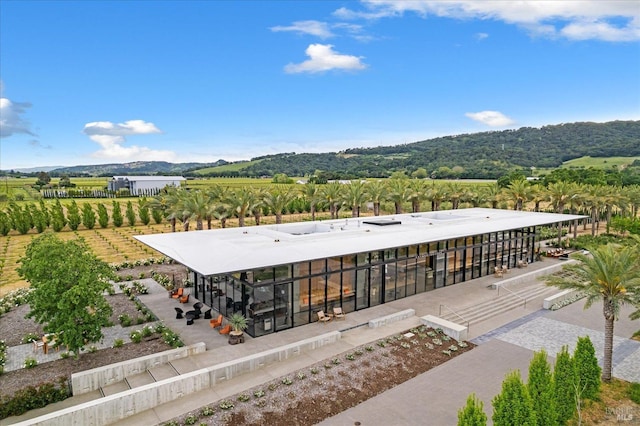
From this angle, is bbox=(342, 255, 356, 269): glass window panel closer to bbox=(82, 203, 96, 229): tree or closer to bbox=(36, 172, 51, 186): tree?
bbox=(82, 203, 96, 229): tree

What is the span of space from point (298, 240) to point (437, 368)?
32.3ft

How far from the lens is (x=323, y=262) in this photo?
2086cm

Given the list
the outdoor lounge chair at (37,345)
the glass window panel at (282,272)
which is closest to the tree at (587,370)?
the glass window panel at (282,272)

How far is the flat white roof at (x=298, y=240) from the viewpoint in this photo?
18.3 metres

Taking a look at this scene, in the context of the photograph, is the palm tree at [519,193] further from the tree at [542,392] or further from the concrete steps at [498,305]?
the tree at [542,392]

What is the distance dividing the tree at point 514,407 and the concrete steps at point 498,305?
11.4 meters

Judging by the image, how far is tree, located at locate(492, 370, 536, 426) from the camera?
10.1m

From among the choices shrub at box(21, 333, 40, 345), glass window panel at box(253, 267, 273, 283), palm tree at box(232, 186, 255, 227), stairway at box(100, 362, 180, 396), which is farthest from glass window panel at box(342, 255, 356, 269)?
palm tree at box(232, 186, 255, 227)

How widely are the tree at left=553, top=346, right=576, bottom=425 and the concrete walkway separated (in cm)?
219

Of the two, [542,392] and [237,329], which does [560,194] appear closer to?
[542,392]

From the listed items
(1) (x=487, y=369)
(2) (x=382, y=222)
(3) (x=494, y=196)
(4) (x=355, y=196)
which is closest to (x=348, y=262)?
(1) (x=487, y=369)

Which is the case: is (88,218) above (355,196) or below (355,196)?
below

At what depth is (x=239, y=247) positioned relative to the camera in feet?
67.8

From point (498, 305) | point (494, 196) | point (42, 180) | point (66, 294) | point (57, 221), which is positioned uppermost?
point (42, 180)
